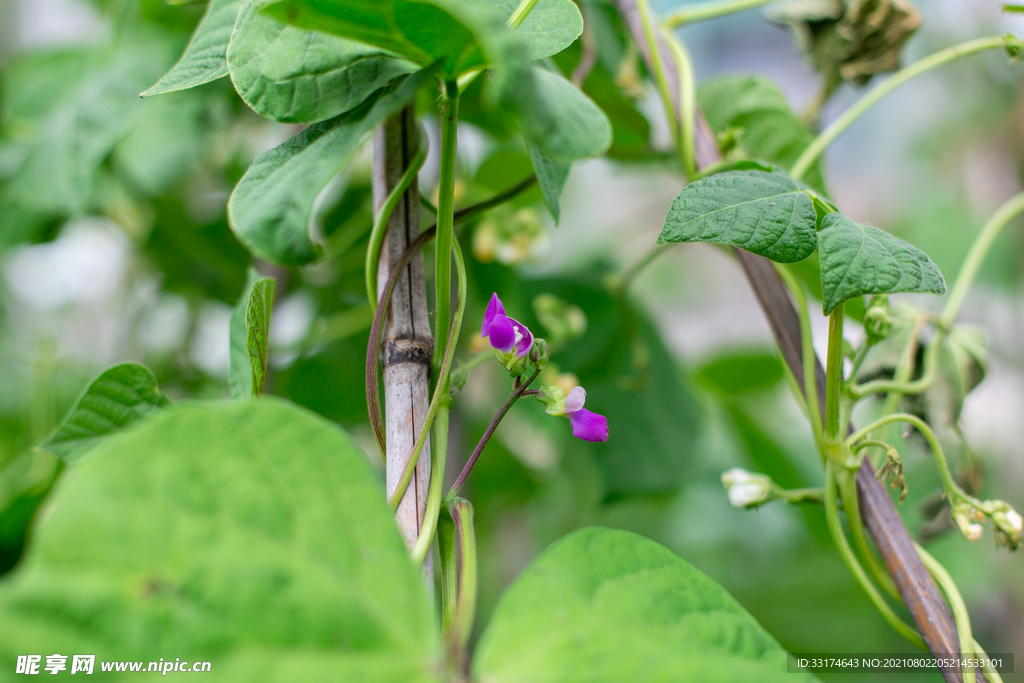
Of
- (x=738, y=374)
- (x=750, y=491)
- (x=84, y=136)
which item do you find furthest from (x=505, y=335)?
(x=738, y=374)

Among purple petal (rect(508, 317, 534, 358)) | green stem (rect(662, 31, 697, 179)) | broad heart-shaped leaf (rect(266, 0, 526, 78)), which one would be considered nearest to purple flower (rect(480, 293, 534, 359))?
purple petal (rect(508, 317, 534, 358))

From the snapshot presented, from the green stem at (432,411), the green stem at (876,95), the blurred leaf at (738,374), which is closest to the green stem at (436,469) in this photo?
the green stem at (432,411)

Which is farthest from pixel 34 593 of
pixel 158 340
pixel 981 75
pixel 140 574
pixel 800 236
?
pixel 981 75

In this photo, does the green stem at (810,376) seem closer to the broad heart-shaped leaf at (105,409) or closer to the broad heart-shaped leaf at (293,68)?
the broad heart-shaped leaf at (293,68)

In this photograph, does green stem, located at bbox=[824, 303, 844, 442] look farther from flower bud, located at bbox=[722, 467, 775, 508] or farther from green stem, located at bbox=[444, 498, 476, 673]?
green stem, located at bbox=[444, 498, 476, 673]

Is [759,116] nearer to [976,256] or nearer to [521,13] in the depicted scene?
[976,256]

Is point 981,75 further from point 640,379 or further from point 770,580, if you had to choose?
point 640,379
